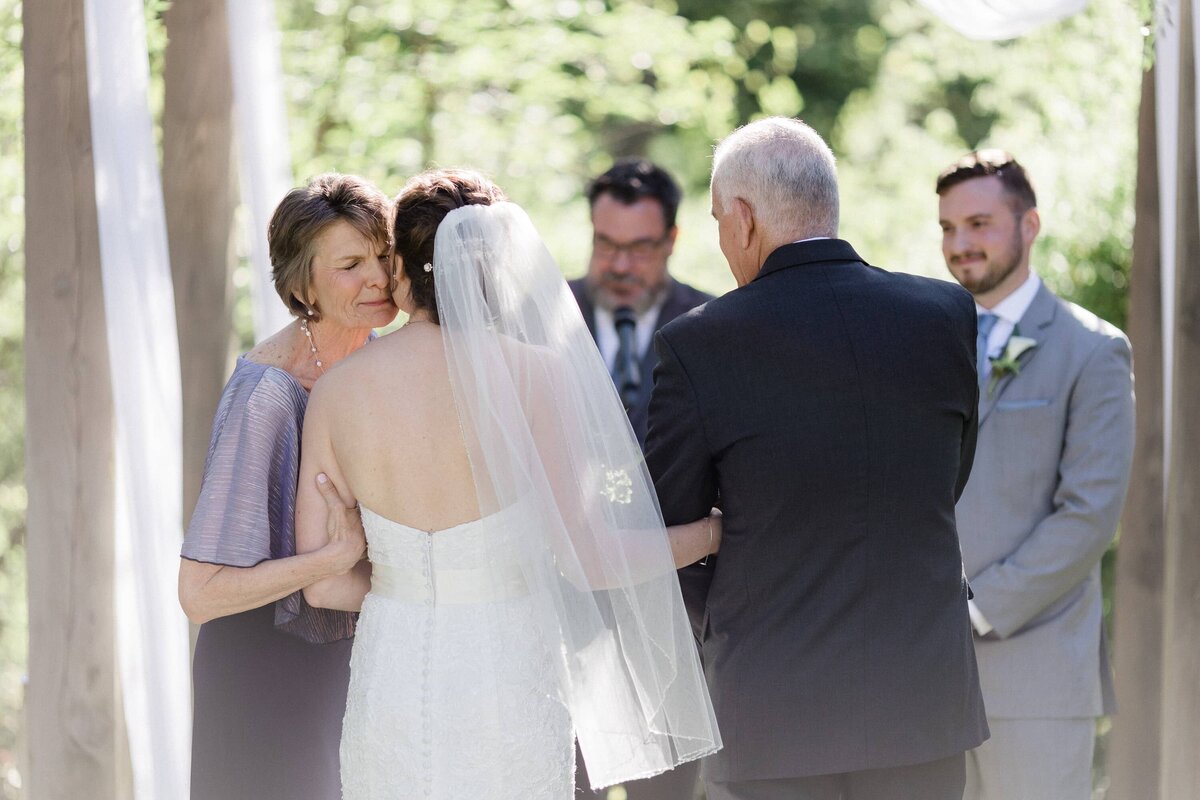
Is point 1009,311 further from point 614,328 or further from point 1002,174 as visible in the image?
point 614,328

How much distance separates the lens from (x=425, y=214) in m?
2.76

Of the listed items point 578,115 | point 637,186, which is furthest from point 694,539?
point 578,115

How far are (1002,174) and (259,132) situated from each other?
7.94 feet

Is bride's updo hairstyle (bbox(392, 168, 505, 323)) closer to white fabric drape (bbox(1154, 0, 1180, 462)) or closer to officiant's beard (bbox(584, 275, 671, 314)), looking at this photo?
officiant's beard (bbox(584, 275, 671, 314))

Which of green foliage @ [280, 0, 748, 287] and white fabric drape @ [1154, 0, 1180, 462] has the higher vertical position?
green foliage @ [280, 0, 748, 287]

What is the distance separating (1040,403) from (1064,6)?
137cm

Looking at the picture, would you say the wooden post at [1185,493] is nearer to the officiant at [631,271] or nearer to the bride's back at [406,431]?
the officiant at [631,271]

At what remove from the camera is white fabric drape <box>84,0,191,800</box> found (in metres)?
3.63

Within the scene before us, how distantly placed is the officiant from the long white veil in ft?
5.53

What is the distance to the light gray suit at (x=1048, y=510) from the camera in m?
3.70

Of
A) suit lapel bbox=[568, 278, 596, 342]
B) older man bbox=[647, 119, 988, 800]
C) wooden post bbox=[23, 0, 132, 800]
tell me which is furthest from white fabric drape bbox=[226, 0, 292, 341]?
older man bbox=[647, 119, 988, 800]

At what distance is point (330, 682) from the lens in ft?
10.8

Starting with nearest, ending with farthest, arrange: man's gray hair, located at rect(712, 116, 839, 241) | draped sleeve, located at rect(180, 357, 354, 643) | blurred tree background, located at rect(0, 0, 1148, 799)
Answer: man's gray hair, located at rect(712, 116, 839, 241), draped sleeve, located at rect(180, 357, 354, 643), blurred tree background, located at rect(0, 0, 1148, 799)

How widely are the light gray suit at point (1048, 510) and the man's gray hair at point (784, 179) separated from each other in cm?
125
